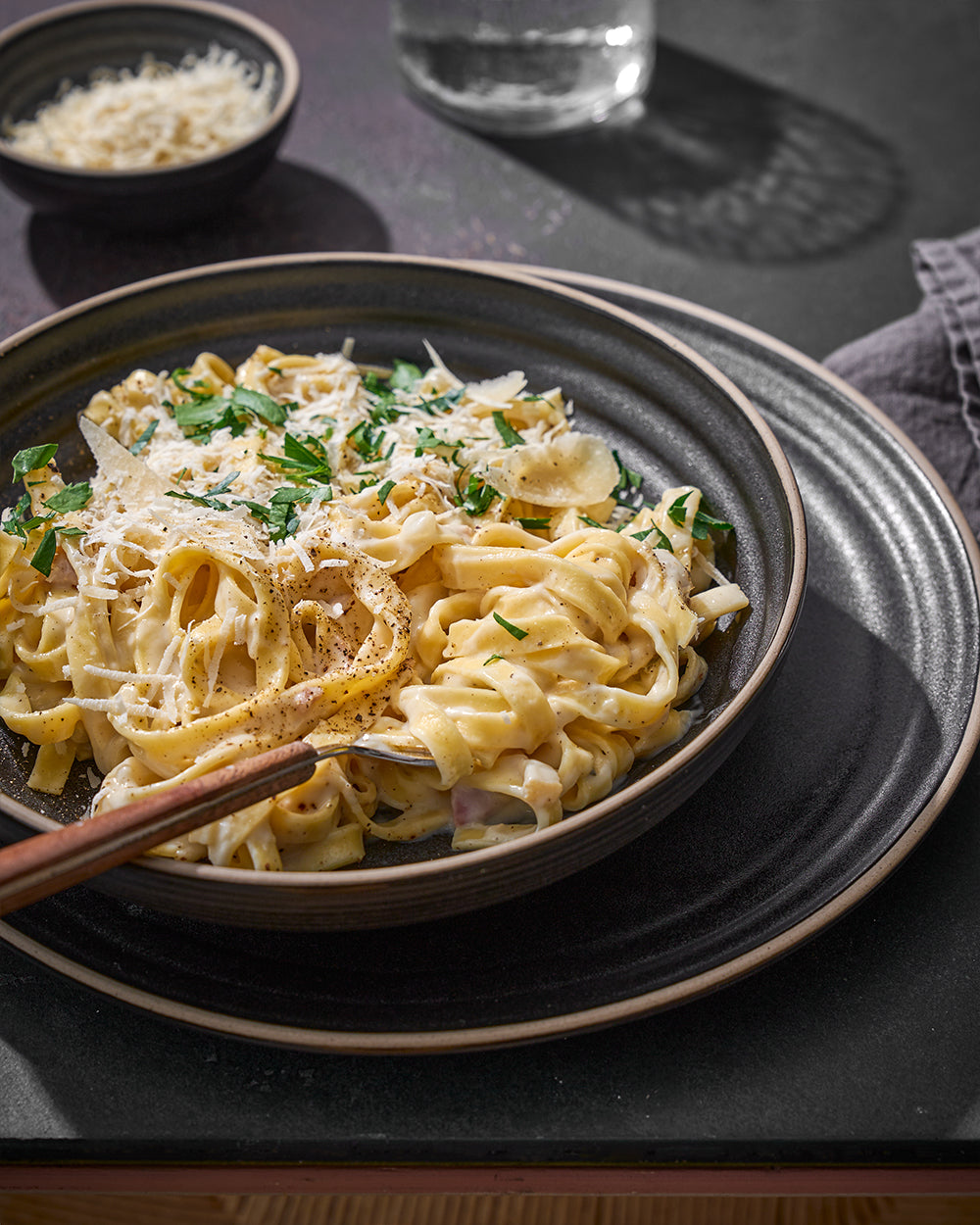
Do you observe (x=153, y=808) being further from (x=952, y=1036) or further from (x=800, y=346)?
(x=800, y=346)

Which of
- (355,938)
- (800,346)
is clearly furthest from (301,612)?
(800,346)

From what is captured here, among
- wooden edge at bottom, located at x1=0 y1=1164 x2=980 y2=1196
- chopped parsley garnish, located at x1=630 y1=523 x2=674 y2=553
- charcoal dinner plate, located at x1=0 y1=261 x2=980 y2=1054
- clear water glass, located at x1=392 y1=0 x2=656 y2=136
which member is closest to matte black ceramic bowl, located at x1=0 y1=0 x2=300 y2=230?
clear water glass, located at x1=392 y1=0 x2=656 y2=136

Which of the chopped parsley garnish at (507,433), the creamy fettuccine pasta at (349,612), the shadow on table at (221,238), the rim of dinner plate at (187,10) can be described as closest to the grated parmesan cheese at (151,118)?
the rim of dinner plate at (187,10)

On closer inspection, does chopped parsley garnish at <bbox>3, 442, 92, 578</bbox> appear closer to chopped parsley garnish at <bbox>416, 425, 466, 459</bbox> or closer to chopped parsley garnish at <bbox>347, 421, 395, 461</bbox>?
chopped parsley garnish at <bbox>347, 421, 395, 461</bbox>

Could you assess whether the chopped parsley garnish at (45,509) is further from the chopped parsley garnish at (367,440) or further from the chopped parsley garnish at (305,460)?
the chopped parsley garnish at (367,440)

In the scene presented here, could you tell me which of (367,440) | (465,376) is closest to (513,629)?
(367,440)
